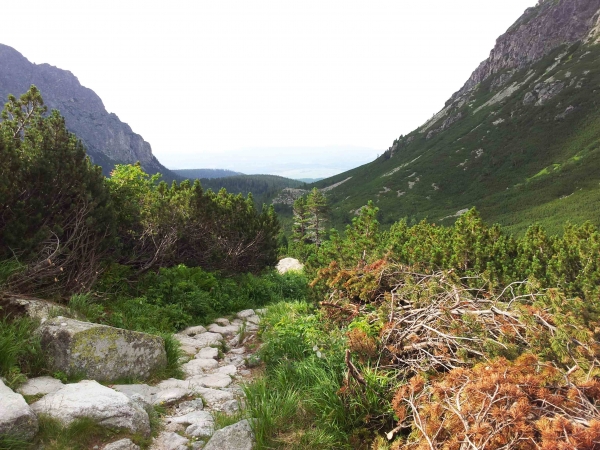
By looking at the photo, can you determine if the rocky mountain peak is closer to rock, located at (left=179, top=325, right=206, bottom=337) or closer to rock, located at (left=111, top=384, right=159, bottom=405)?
rock, located at (left=179, top=325, right=206, bottom=337)

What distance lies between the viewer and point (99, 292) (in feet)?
23.5

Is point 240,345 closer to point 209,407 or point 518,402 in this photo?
point 209,407

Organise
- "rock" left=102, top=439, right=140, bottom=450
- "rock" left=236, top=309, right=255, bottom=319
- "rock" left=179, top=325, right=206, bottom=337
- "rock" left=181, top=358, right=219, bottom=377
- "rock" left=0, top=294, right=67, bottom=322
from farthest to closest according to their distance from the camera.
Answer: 1. "rock" left=236, top=309, right=255, bottom=319
2. "rock" left=179, top=325, right=206, bottom=337
3. "rock" left=181, top=358, right=219, bottom=377
4. "rock" left=0, top=294, right=67, bottom=322
5. "rock" left=102, top=439, right=140, bottom=450

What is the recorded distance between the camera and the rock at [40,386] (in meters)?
3.54

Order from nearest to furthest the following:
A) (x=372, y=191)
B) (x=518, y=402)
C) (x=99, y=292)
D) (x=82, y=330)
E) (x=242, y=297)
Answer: (x=518, y=402) < (x=82, y=330) < (x=99, y=292) < (x=242, y=297) < (x=372, y=191)

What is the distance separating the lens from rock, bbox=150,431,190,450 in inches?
127

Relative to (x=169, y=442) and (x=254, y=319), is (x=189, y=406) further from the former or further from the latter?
(x=254, y=319)

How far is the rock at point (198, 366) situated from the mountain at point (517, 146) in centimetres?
9157

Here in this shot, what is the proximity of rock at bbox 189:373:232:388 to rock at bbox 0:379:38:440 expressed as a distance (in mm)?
1930

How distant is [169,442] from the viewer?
3.31 metres

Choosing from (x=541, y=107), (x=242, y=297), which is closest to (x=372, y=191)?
(x=541, y=107)

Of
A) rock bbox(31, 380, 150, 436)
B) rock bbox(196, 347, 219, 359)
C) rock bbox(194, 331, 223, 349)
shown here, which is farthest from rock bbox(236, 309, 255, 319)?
rock bbox(31, 380, 150, 436)

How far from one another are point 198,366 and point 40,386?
214cm

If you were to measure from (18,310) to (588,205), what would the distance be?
106729 mm
